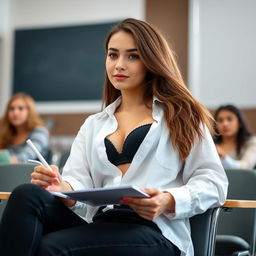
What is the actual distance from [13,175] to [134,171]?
94cm

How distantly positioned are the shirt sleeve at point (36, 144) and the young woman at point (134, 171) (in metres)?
2.28

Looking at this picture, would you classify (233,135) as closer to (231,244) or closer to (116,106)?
(231,244)

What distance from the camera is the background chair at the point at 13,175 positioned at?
253 centimetres

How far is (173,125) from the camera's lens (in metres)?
1.83

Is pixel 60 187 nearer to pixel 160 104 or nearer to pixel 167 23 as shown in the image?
pixel 160 104

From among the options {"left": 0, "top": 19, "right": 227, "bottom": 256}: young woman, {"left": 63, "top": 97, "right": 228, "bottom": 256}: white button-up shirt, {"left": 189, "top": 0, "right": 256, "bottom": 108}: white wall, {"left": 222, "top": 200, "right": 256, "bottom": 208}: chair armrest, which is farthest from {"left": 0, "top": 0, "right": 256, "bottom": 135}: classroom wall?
{"left": 222, "top": 200, "right": 256, "bottom": 208}: chair armrest

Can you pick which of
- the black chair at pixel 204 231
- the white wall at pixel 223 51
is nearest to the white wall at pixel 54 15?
the white wall at pixel 223 51

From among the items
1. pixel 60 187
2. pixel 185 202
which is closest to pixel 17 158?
pixel 60 187

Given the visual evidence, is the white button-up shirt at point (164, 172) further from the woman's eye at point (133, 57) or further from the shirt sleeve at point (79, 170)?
the woman's eye at point (133, 57)

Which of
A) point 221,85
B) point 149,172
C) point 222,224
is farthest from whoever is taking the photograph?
point 221,85

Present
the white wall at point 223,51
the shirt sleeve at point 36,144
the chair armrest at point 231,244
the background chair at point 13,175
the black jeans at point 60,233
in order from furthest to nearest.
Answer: the white wall at point 223,51
the shirt sleeve at point 36,144
the background chair at point 13,175
the chair armrest at point 231,244
the black jeans at point 60,233

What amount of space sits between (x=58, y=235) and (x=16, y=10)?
18.1ft

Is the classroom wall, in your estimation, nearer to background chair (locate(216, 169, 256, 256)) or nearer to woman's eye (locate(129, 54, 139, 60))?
background chair (locate(216, 169, 256, 256))

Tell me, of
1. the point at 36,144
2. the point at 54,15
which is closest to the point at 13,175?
the point at 36,144
